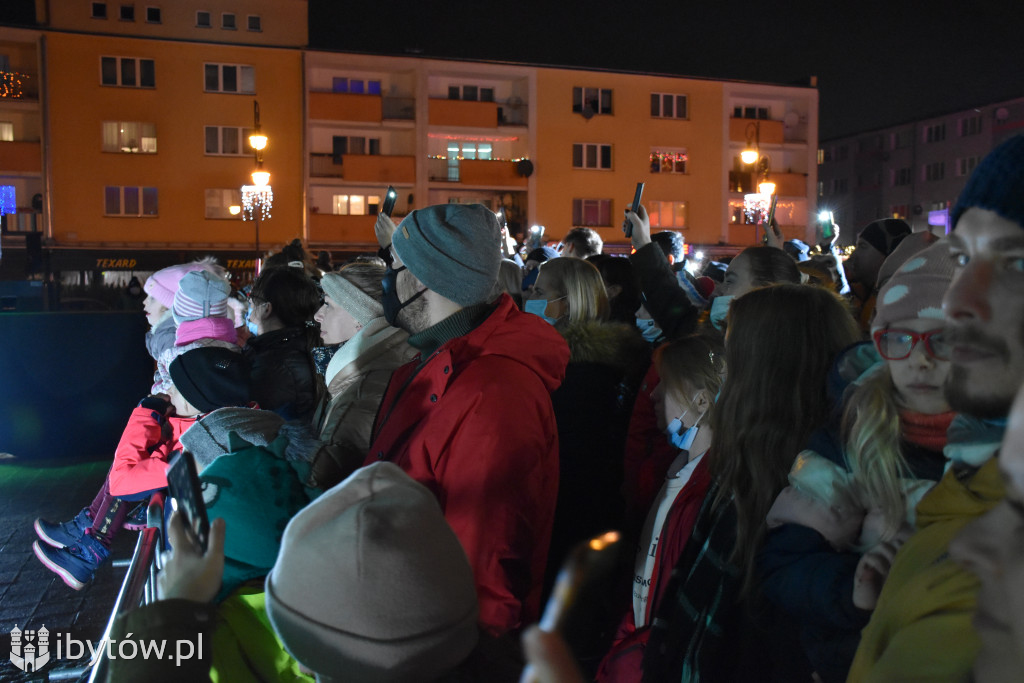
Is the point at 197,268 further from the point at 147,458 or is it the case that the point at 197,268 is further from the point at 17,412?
the point at 17,412

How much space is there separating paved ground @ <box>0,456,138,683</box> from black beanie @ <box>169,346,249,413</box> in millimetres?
1695

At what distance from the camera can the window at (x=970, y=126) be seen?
210 feet

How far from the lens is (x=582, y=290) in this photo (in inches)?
180

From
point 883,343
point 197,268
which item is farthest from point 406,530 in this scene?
point 197,268

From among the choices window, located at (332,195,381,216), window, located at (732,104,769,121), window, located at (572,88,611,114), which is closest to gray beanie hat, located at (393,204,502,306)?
window, located at (332,195,381,216)

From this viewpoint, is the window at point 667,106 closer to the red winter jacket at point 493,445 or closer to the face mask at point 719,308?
the face mask at point 719,308

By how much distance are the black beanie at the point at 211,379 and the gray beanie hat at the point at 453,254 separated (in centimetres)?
184

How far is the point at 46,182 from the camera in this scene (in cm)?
3006

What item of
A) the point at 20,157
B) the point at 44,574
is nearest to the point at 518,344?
the point at 44,574

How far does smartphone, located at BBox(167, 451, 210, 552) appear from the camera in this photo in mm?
1498

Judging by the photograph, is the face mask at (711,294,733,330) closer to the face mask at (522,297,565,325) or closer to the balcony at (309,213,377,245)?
the face mask at (522,297,565,325)

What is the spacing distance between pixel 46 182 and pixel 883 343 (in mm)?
33883

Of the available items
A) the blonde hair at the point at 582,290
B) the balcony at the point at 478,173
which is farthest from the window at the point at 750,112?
the blonde hair at the point at 582,290

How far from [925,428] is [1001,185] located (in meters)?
0.69
